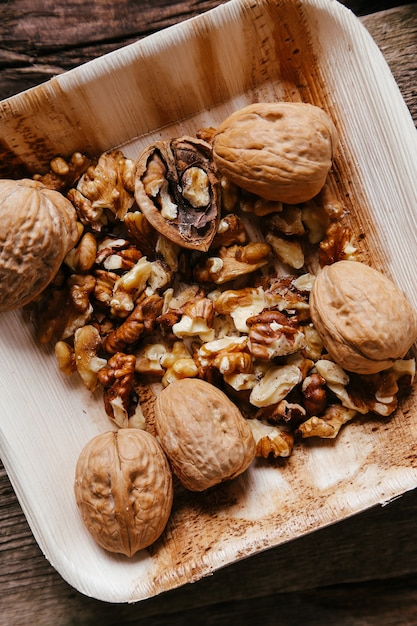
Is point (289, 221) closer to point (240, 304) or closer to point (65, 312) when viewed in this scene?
point (240, 304)

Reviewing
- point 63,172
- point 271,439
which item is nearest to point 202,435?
point 271,439

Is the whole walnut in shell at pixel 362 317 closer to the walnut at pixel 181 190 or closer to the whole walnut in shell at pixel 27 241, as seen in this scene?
the walnut at pixel 181 190

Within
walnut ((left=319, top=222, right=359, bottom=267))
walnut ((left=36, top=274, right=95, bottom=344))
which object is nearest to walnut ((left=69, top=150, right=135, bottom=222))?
walnut ((left=36, top=274, right=95, bottom=344))

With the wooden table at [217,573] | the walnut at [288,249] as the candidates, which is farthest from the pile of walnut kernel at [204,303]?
the wooden table at [217,573]

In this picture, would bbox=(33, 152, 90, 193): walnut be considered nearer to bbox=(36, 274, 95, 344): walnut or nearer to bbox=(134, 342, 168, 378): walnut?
bbox=(36, 274, 95, 344): walnut

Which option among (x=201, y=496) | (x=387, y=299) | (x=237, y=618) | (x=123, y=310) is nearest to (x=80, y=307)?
(x=123, y=310)
